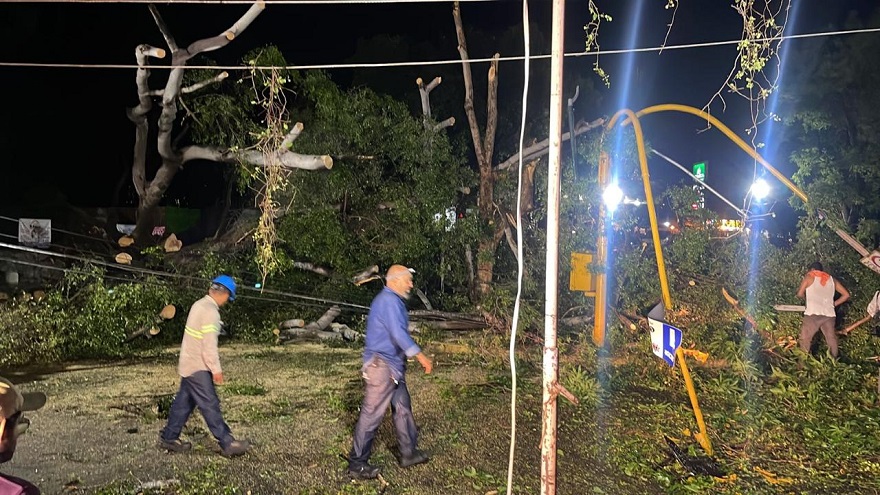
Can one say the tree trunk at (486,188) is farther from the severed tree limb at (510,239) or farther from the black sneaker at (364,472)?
the black sneaker at (364,472)

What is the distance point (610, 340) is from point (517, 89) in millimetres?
8266

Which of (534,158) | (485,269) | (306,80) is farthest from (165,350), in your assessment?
(534,158)

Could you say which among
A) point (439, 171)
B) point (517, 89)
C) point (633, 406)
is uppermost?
point (517, 89)

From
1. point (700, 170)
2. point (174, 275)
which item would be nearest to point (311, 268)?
point (174, 275)

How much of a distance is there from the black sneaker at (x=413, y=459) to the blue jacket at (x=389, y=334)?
0.72 metres

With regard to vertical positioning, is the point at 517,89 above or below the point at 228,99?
above

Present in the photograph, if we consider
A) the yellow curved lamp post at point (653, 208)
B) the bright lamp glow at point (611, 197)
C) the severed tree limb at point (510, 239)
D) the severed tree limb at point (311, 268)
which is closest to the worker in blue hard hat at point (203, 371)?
the yellow curved lamp post at point (653, 208)

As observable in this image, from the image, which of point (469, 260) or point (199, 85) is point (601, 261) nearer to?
point (469, 260)

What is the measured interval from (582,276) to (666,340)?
449 centimetres

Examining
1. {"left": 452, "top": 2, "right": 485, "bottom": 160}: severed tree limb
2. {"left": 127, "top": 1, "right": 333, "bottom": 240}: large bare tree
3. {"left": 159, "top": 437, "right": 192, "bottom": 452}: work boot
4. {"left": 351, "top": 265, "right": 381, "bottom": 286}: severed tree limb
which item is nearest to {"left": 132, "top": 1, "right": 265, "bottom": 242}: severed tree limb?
{"left": 127, "top": 1, "right": 333, "bottom": 240}: large bare tree

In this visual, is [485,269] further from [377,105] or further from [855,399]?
[855,399]

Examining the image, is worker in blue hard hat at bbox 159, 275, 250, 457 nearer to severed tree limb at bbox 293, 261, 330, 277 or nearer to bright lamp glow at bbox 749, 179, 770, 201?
severed tree limb at bbox 293, 261, 330, 277

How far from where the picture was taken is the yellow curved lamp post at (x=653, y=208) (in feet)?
16.8

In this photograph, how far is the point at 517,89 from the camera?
605 inches
